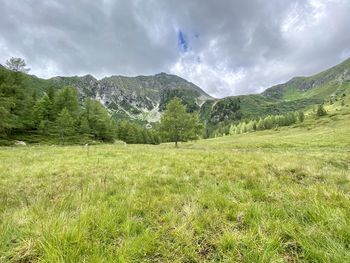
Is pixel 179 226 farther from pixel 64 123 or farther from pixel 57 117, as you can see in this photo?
pixel 57 117

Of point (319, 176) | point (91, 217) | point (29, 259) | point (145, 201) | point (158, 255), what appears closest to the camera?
point (29, 259)

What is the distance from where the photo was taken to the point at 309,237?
10.2 feet

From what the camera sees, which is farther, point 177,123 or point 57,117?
point 57,117

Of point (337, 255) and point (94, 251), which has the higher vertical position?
point (94, 251)

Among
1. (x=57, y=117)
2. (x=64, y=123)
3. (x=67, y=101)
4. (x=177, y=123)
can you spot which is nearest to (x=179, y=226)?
(x=177, y=123)

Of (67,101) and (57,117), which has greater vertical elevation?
(67,101)

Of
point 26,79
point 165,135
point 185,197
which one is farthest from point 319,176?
point 26,79

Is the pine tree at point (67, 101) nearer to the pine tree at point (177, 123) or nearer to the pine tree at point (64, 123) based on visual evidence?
the pine tree at point (64, 123)

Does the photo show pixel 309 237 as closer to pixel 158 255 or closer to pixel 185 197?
pixel 158 255

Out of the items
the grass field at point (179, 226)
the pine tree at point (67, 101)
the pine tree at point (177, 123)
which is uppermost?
the pine tree at point (67, 101)

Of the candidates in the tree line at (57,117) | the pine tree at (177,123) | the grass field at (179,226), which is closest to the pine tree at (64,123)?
the tree line at (57,117)

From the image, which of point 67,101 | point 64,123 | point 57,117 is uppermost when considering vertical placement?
point 67,101

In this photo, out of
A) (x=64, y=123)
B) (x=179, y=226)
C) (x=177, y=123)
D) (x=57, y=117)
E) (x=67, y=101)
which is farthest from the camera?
(x=67, y=101)

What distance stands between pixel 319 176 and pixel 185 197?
213 inches
